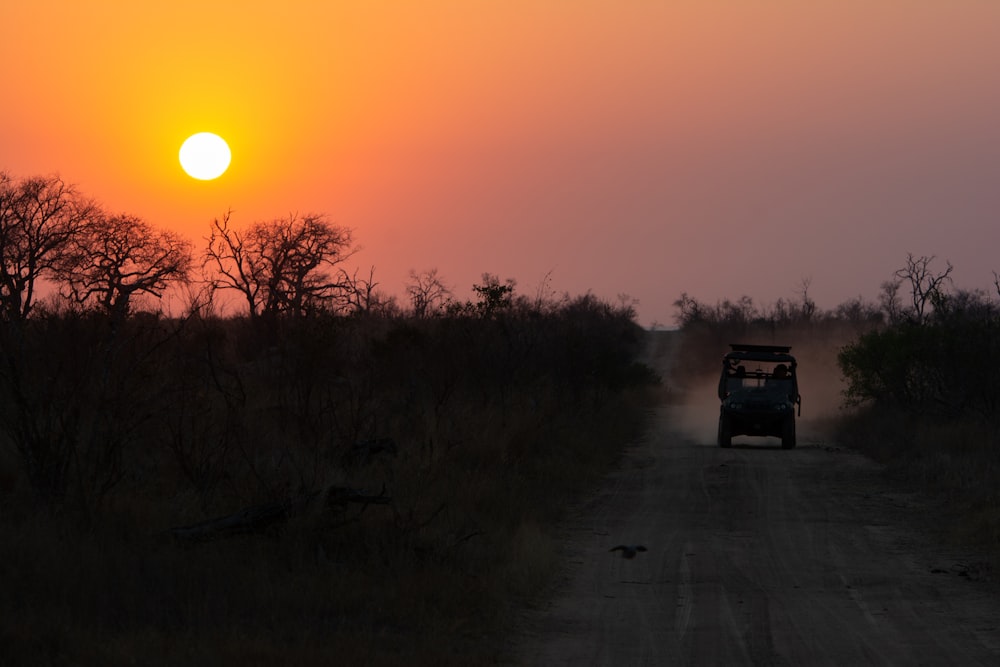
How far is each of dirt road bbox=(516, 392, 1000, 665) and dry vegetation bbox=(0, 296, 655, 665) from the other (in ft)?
2.37

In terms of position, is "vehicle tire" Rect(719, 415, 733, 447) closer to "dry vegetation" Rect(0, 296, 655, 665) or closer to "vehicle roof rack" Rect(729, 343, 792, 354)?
"vehicle roof rack" Rect(729, 343, 792, 354)

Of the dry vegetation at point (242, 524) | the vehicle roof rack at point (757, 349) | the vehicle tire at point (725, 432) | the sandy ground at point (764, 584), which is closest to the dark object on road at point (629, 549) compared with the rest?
the sandy ground at point (764, 584)

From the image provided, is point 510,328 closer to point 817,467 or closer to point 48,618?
point 817,467

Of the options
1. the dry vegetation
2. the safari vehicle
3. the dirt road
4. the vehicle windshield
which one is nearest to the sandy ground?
the dirt road

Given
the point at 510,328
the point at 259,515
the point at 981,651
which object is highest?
the point at 510,328

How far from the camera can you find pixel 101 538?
1030cm

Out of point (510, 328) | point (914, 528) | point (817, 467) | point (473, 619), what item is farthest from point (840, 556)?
point (510, 328)

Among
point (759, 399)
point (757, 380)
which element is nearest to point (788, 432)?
point (759, 399)

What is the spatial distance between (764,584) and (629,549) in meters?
2.23

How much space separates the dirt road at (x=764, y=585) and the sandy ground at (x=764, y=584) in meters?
0.02

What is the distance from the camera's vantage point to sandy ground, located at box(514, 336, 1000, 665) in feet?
28.4

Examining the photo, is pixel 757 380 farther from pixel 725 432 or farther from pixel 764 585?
pixel 764 585

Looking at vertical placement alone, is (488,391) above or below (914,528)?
above

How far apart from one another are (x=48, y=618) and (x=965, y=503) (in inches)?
497
